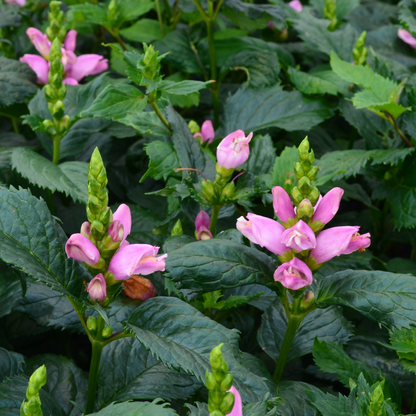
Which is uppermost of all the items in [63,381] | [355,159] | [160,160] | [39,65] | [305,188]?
[305,188]

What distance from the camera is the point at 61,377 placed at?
54.9 inches

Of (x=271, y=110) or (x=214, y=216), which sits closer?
(x=214, y=216)

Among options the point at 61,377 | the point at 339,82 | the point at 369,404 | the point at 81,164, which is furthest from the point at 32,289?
the point at 339,82

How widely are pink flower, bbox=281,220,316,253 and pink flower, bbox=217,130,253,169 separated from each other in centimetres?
38

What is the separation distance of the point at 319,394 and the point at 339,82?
136 centimetres

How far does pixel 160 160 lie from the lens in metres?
1.64

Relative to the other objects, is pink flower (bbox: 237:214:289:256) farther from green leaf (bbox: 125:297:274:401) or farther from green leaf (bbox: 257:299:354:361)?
green leaf (bbox: 257:299:354:361)

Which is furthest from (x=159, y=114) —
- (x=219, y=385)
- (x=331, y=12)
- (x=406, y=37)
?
(x=406, y=37)

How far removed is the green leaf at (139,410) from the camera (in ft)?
2.98

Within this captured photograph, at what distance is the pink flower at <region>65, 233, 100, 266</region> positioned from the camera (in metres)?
1.00

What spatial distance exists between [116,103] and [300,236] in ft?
2.88

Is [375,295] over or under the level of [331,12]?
under

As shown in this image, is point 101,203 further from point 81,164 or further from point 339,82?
point 339,82

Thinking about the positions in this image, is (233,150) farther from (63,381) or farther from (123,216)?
(63,381)
